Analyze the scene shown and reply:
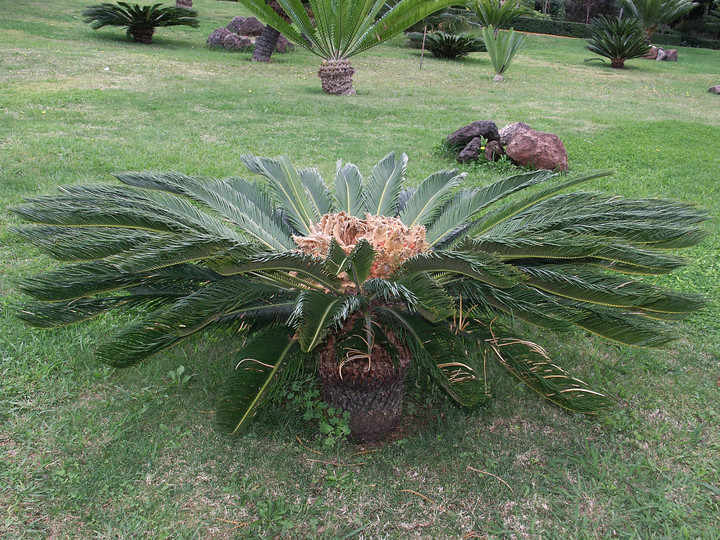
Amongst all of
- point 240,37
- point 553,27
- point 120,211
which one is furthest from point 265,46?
point 553,27

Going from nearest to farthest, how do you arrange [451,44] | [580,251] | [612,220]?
[580,251], [612,220], [451,44]

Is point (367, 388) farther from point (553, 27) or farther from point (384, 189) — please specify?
point (553, 27)

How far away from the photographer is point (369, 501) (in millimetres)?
2494

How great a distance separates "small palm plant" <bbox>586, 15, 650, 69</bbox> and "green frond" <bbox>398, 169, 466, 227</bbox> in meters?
18.4

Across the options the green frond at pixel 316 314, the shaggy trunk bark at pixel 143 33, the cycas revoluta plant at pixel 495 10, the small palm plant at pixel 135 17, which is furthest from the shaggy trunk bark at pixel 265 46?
the green frond at pixel 316 314

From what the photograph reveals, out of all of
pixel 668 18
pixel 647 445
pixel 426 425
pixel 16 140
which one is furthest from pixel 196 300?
pixel 668 18

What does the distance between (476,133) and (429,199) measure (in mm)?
4464

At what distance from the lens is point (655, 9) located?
22.3 metres

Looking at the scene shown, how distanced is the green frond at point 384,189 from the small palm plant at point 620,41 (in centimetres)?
1836

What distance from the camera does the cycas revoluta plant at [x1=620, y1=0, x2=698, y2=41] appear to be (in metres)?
22.1

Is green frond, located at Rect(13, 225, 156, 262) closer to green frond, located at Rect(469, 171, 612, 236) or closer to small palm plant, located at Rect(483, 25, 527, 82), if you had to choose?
green frond, located at Rect(469, 171, 612, 236)

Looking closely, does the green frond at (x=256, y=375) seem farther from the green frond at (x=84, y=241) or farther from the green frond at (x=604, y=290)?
the green frond at (x=604, y=290)

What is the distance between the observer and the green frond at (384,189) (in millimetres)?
3648

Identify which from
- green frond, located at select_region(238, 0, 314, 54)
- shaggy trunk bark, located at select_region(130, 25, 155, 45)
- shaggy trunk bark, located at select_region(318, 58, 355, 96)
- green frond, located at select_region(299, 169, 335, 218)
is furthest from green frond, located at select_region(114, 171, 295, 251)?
shaggy trunk bark, located at select_region(130, 25, 155, 45)
